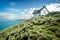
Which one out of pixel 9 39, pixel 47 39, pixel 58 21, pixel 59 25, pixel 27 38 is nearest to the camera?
pixel 47 39

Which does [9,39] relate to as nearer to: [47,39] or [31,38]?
[31,38]

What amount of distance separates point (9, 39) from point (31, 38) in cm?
5972

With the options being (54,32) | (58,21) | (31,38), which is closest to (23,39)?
(31,38)

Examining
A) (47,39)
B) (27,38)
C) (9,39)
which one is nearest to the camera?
(47,39)

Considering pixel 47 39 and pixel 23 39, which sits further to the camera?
pixel 23 39

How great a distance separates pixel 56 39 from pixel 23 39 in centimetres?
3205

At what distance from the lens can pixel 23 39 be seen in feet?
333

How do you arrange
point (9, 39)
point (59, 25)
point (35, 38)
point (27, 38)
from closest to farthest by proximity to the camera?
1. point (35, 38)
2. point (27, 38)
3. point (59, 25)
4. point (9, 39)

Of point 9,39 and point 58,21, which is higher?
point 58,21

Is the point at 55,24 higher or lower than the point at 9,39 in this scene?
higher

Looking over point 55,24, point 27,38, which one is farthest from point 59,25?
point 27,38

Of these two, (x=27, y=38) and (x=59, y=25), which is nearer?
(x=27, y=38)

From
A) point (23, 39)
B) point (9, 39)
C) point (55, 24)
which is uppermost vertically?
point (55, 24)

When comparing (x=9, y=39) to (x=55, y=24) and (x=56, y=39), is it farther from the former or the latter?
(x=56, y=39)
